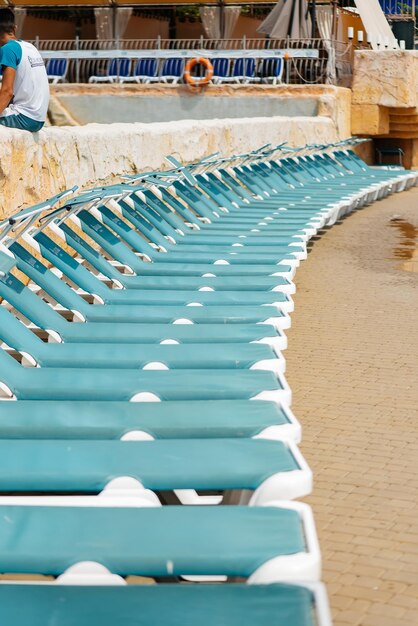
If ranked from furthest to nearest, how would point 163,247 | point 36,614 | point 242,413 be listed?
point 163,247
point 242,413
point 36,614

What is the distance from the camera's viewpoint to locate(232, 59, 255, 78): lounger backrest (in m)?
19.5

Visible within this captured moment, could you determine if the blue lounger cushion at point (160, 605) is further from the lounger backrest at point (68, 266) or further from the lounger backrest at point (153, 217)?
the lounger backrest at point (153, 217)

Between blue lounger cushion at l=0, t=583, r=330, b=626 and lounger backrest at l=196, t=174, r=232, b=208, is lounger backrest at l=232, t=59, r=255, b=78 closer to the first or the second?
lounger backrest at l=196, t=174, r=232, b=208

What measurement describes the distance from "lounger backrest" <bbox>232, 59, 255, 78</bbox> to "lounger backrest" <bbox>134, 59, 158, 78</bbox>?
5.20 ft

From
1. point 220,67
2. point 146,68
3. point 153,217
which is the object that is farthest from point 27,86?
point 146,68

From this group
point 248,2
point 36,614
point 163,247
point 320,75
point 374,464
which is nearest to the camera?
point 36,614

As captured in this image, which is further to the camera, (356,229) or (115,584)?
(356,229)

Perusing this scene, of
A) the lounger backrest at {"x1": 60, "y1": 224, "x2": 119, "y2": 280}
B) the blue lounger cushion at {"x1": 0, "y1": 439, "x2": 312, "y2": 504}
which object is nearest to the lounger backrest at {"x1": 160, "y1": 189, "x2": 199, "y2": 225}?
the lounger backrest at {"x1": 60, "y1": 224, "x2": 119, "y2": 280}

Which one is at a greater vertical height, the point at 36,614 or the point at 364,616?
the point at 36,614

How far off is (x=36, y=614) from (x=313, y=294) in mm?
5405

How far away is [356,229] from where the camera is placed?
35.6ft

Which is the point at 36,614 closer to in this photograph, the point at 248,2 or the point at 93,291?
the point at 93,291

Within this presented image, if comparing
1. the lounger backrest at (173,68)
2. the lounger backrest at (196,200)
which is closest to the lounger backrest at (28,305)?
the lounger backrest at (196,200)

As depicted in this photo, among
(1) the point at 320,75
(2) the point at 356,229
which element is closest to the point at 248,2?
(1) the point at 320,75
